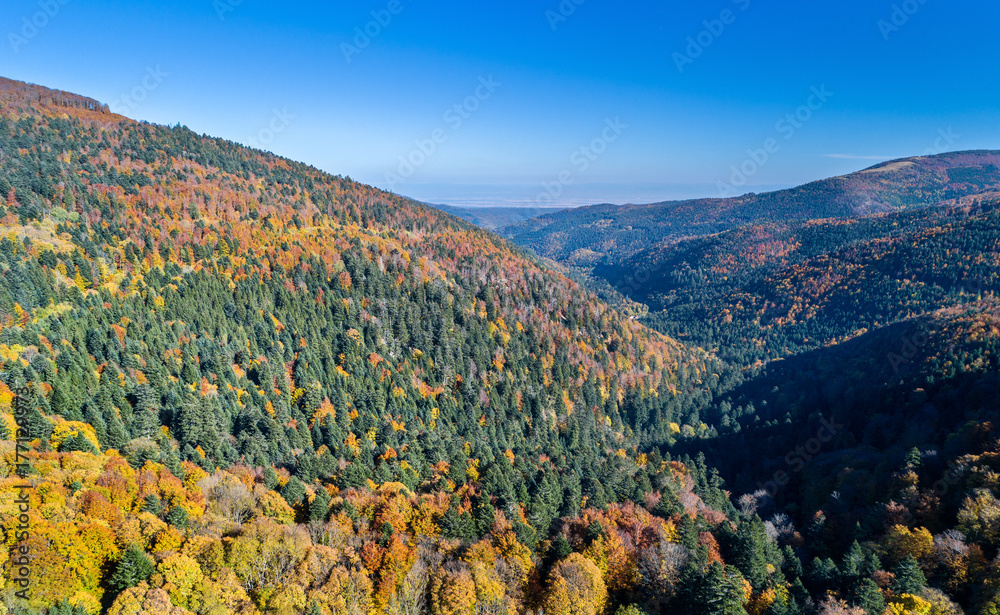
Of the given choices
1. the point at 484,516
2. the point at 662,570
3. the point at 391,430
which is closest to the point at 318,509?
the point at 484,516

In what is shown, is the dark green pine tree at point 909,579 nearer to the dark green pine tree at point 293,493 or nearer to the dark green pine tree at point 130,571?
the dark green pine tree at point 293,493

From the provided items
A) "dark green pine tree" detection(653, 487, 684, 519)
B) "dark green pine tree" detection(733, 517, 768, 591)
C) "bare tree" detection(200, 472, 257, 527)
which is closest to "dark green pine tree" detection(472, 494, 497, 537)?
"bare tree" detection(200, 472, 257, 527)

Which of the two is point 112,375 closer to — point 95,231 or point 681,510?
point 95,231

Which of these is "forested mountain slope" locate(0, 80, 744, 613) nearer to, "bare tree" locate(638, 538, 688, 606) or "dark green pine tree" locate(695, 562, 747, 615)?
"bare tree" locate(638, 538, 688, 606)

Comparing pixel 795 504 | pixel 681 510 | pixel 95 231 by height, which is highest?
pixel 95 231

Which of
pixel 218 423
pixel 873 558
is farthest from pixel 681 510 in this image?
pixel 218 423

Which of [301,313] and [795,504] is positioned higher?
[301,313]
